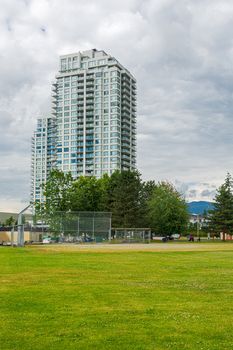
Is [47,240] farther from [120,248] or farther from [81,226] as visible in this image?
[120,248]

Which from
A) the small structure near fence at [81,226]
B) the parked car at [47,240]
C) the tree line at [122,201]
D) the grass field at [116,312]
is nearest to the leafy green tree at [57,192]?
the tree line at [122,201]

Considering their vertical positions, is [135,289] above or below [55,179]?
below

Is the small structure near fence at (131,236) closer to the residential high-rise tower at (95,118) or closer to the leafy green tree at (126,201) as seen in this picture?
the leafy green tree at (126,201)

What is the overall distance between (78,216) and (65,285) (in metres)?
44.7

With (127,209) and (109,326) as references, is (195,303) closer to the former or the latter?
(109,326)

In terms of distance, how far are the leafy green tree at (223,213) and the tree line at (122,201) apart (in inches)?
215

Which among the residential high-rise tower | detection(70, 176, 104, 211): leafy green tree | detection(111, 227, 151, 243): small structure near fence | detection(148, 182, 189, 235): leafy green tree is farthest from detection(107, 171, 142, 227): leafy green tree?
the residential high-rise tower

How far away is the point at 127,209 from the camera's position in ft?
281

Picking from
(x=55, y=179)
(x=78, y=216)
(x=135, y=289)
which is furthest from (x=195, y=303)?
(x=55, y=179)

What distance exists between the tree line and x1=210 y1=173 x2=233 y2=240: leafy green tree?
5464mm

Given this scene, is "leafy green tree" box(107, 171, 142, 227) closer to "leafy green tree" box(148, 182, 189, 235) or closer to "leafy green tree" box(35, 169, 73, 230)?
"leafy green tree" box(148, 182, 189, 235)

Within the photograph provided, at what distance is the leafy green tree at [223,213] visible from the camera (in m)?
89.6

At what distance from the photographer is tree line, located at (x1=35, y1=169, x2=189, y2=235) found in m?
84.1

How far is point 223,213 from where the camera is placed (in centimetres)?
8988
